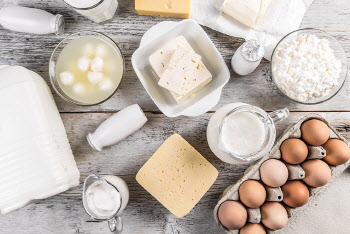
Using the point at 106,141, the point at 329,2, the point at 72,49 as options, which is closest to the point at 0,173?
the point at 106,141

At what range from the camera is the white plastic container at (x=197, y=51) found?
0.81 metres

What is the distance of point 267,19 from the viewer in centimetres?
88

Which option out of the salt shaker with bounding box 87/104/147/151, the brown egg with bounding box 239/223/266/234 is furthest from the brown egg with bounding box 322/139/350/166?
the salt shaker with bounding box 87/104/147/151

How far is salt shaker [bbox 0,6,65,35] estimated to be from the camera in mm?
819

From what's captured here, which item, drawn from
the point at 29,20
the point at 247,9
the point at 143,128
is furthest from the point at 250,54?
the point at 29,20

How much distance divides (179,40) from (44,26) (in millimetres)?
364

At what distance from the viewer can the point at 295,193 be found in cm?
77

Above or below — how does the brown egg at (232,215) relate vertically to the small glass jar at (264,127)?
below

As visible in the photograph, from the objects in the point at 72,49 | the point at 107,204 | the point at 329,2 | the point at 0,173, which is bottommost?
the point at 107,204

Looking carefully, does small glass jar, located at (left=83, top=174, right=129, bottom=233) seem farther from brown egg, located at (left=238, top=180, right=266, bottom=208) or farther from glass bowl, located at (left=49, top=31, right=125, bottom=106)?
brown egg, located at (left=238, top=180, right=266, bottom=208)

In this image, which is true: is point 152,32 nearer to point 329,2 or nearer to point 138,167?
point 138,167

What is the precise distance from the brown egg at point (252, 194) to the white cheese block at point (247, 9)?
17.1 inches

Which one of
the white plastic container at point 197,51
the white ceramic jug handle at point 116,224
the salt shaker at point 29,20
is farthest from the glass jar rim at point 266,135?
the salt shaker at point 29,20

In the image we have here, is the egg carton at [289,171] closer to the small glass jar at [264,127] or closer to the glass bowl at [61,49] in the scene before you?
the small glass jar at [264,127]
